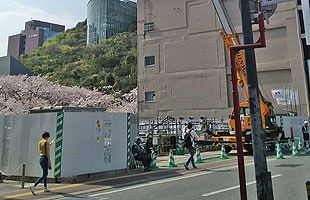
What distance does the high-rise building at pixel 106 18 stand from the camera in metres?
104

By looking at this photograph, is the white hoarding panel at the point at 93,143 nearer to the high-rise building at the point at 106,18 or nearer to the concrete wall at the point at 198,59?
the concrete wall at the point at 198,59

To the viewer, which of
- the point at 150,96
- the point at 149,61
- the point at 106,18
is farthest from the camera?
the point at 106,18

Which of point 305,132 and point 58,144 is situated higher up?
point 305,132

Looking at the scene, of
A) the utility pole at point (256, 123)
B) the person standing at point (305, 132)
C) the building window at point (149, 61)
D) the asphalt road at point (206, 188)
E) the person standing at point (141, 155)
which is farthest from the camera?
the building window at point (149, 61)

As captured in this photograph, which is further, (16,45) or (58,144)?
(16,45)

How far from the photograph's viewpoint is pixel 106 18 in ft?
341

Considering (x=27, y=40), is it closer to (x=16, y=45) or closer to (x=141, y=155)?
(x=16, y=45)

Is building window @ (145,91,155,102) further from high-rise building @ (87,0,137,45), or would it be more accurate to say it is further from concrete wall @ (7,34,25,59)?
concrete wall @ (7,34,25,59)

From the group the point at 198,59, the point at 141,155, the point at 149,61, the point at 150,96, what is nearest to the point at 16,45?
the point at 149,61

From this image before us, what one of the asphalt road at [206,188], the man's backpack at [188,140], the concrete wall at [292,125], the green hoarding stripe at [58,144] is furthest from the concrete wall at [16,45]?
the asphalt road at [206,188]

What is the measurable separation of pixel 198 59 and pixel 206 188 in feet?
95.0

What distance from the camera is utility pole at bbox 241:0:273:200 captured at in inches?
174

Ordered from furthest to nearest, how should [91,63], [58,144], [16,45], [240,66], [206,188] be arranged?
[16,45] < [91,63] < [240,66] < [58,144] < [206,188]

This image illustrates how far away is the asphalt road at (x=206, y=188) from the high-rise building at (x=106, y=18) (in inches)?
3873
